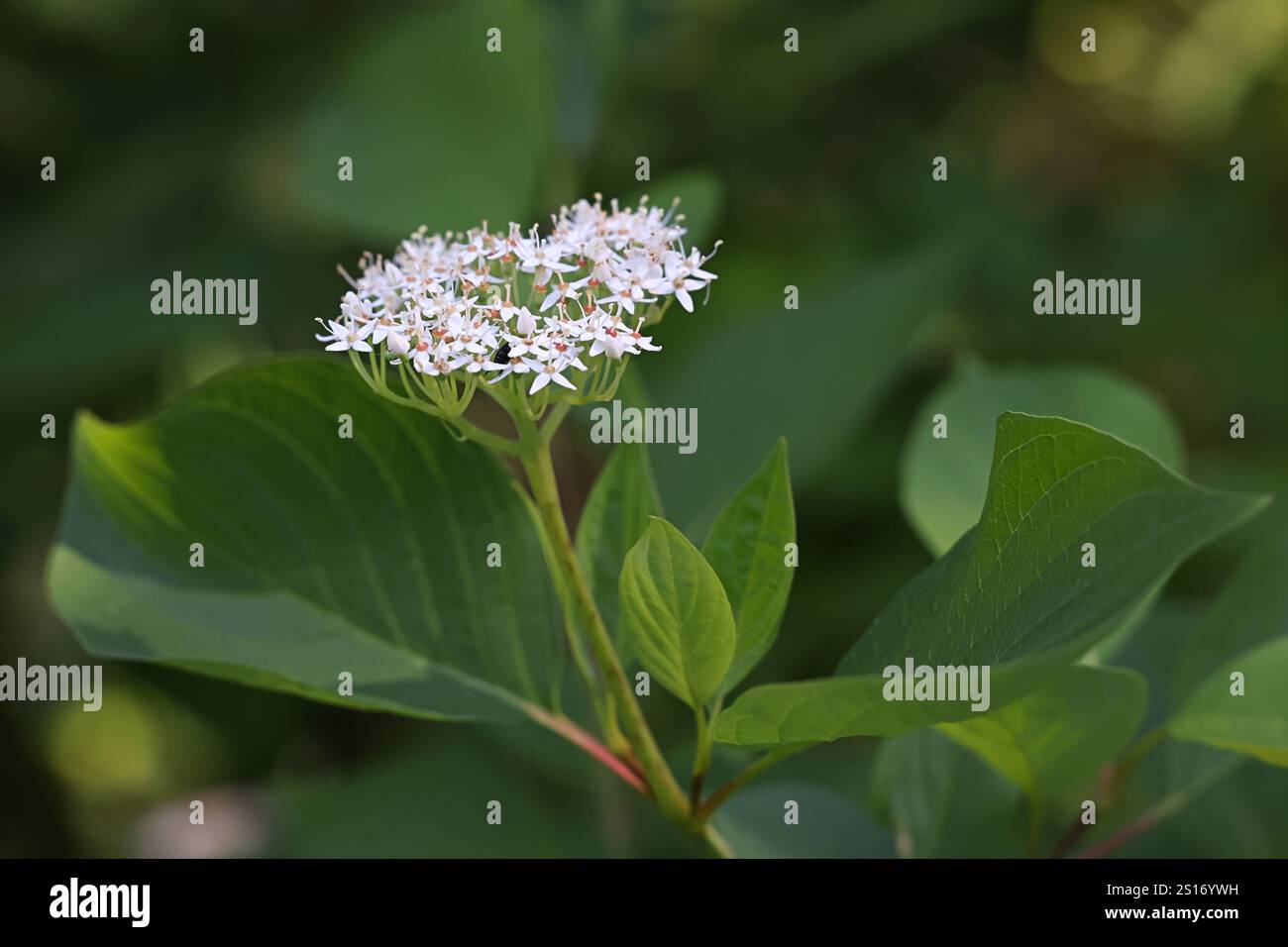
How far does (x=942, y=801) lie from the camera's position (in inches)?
37.8

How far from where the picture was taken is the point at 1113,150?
2.22 meters

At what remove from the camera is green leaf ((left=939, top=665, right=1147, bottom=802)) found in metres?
0.77

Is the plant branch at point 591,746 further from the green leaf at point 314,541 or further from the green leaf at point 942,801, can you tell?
the green leaf at point 942,801

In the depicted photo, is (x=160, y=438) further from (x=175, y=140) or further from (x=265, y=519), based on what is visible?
(x=175, y=140)

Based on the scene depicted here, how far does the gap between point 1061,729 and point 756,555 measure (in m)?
0.24

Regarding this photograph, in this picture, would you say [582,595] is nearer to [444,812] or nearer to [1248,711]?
[1248,711]

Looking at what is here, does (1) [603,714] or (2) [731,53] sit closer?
(1) [603,714]

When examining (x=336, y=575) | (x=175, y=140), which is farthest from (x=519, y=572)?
(x=175, y=140)

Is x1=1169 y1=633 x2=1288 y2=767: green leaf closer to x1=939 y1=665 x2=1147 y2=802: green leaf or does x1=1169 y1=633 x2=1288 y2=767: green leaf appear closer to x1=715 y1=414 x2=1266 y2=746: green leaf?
x1=939 y1=665 x2=1147 y2=802: green leaf

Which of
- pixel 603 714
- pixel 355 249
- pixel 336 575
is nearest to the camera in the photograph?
pixel 603 714

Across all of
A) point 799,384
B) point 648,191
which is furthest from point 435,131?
point 799,384

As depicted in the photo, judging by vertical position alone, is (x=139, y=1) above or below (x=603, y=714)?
above
